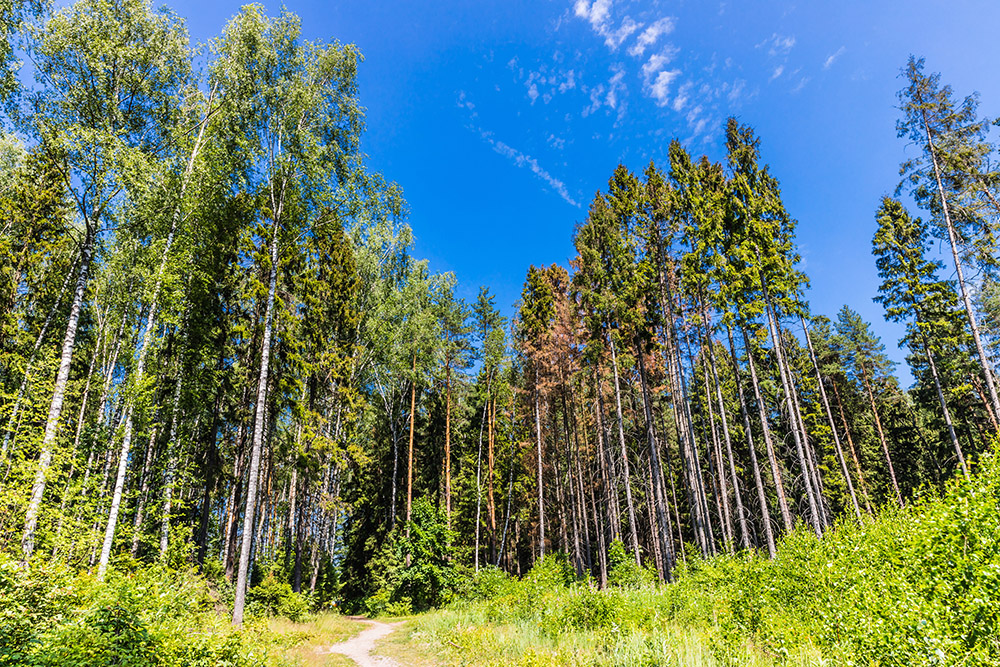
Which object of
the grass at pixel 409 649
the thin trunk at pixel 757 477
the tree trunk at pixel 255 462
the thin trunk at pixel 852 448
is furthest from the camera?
the thin trunk at pixel 852 448

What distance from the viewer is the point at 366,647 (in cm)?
1049

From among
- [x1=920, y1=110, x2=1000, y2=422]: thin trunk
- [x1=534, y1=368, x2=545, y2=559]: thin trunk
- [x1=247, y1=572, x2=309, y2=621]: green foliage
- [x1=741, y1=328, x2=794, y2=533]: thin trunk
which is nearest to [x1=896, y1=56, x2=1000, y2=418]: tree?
[x1=920, y1=110, x2=1000, y2=422]: thin trunk

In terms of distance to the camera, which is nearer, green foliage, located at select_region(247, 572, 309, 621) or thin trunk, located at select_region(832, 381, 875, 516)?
green foliage, located at select_region(247, 572, 309, 621)

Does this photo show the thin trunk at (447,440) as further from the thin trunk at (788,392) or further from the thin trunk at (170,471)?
the thin trunk at (788,392)

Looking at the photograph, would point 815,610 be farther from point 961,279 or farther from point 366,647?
point 961,279

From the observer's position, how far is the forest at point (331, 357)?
8.72 meters

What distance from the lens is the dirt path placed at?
8.88m

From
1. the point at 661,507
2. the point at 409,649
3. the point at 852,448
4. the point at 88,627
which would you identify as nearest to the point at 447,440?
the point at 661,507

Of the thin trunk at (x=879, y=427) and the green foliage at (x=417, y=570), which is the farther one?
the thin trunk at (x=879, y=427)

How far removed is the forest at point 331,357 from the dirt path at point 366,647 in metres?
2.72

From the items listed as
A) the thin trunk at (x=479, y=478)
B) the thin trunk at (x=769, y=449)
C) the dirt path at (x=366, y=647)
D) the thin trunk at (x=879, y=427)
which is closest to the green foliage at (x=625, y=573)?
the thin trunk at (x=769, y=449)

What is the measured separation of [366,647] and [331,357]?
34.9ft

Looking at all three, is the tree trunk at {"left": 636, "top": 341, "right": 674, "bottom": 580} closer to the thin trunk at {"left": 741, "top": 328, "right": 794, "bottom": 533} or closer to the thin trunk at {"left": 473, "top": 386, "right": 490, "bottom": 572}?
the thin trunk at {"left": 741, "top": 328, "right": 794, "bottom": 533}

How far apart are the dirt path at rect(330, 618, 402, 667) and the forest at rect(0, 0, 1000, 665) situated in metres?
2.72
